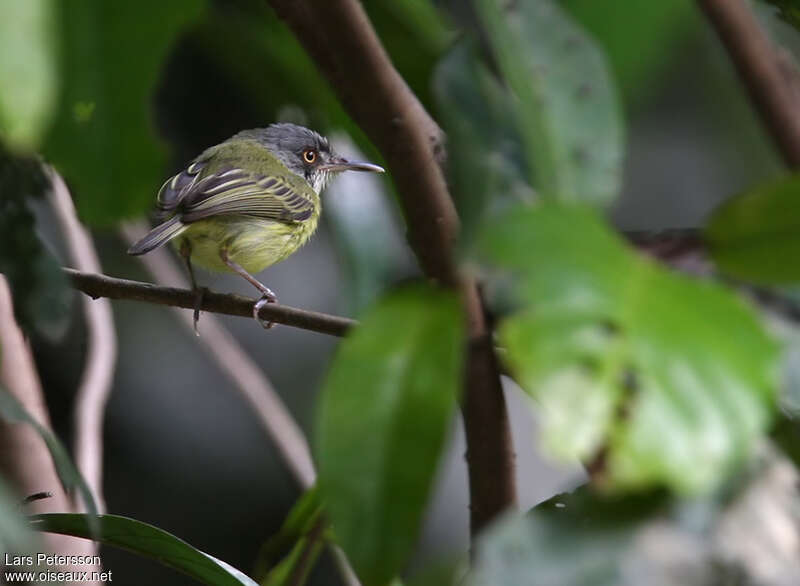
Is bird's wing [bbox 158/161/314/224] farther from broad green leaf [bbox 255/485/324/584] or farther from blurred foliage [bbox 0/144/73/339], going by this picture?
blurred foliage [bbox 0/144/73/339]

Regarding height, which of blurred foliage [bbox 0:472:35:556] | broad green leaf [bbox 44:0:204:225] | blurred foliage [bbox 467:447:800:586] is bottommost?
blurred foliage [bbox 467:447:800:586]

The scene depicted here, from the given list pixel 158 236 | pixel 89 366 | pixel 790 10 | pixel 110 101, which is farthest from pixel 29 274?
pixel 158 236

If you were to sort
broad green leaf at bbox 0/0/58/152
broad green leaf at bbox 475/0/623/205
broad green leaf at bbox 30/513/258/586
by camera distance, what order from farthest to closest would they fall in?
broad green leaf at bbox 30/513/258/586, broad green leaf at bbox 475/0/623/205, broad green leaf at bbox 0/0/58/152

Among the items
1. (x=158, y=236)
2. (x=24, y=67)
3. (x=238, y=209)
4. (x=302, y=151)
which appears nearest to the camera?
(x=24, y=67)

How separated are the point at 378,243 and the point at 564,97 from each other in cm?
138

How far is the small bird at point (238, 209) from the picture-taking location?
11.2 ft

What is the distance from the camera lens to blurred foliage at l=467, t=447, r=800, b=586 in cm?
86

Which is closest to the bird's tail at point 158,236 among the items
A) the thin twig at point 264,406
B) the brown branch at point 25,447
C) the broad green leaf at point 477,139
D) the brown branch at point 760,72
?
the thin twig at point 264,406

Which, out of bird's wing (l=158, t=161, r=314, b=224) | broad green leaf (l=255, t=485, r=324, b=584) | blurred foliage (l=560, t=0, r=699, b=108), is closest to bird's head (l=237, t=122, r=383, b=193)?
bird's wing (l=158, t=161, r=314, b=224)

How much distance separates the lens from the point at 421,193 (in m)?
1.08

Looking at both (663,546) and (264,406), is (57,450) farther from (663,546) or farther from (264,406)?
(264,406)

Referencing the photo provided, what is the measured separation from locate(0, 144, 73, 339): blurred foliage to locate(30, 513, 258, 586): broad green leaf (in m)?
0.45

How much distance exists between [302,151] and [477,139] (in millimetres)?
3678

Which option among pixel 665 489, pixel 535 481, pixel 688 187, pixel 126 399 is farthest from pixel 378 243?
pixel 688 187
